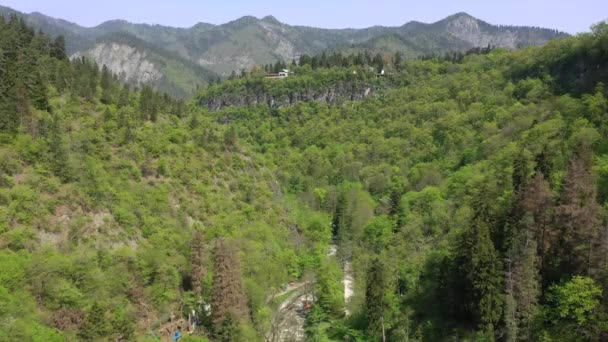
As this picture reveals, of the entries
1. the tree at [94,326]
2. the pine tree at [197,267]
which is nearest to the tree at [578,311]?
the pine tree at [197,267]

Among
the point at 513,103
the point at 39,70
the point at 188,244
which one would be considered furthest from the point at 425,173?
the point at 39,70

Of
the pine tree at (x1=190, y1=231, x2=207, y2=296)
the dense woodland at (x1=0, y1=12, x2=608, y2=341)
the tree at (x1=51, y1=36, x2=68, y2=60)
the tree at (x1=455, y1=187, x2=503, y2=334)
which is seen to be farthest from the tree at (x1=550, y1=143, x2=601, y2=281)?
the tree at (x1=51, y1=36, x2=68, y2=60)

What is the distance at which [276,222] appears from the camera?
81.9m

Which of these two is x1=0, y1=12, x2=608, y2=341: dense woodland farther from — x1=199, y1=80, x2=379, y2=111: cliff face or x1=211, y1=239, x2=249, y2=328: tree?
x1=199, y1=80, x2=379, y2=111: cliff face

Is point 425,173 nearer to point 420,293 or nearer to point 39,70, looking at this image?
point 420,293

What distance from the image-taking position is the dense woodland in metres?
43.7

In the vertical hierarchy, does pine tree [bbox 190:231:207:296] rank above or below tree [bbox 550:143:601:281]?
below

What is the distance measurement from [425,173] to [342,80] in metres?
69.3

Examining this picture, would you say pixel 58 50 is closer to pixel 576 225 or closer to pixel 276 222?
pixel 276 222

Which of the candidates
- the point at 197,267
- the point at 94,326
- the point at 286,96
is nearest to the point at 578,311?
the point at 197,267

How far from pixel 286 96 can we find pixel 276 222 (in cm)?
8760

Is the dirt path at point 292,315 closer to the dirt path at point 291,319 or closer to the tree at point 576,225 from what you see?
the dirt path at point 291,319

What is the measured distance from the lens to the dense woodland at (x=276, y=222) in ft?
143

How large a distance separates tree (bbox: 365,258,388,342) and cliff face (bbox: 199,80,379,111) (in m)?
108
